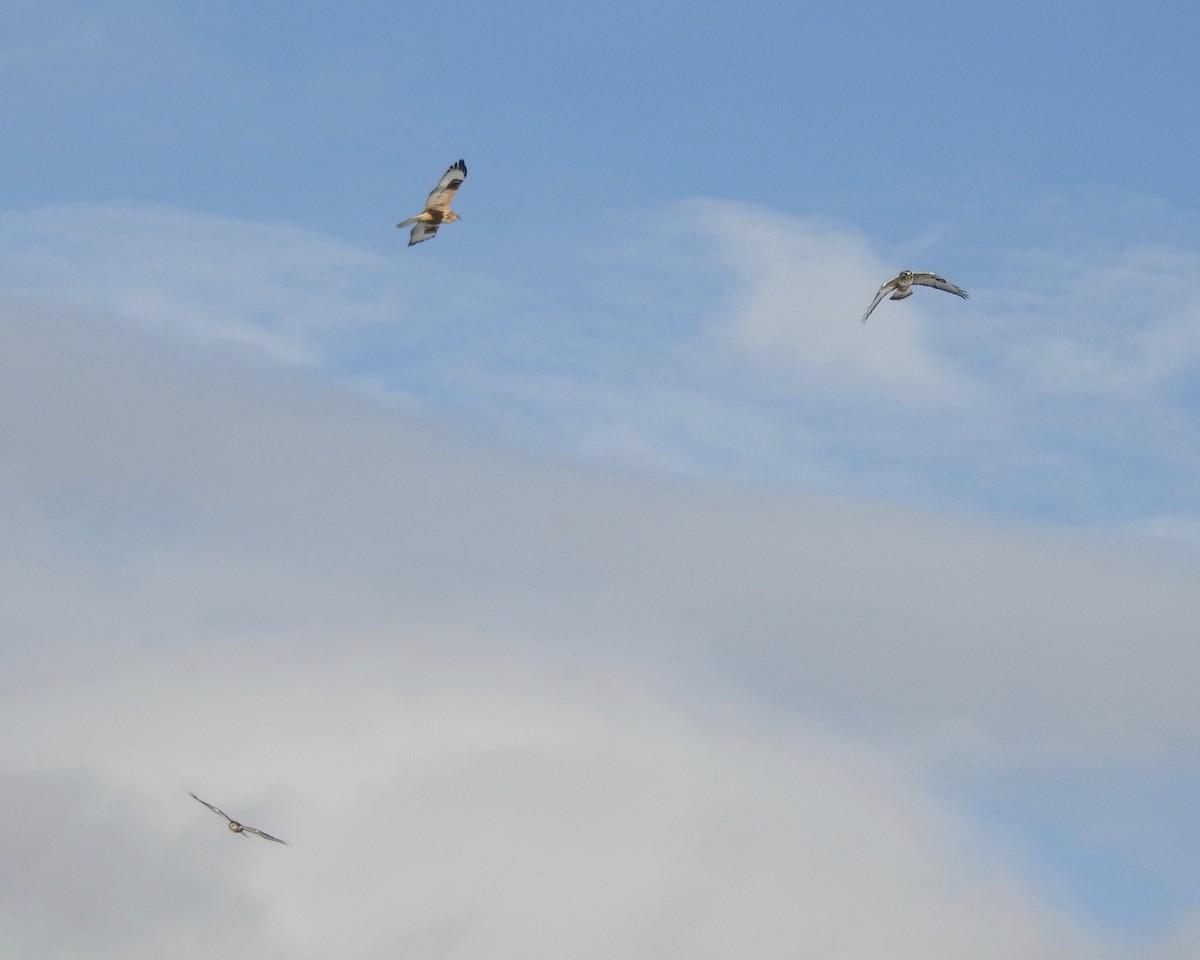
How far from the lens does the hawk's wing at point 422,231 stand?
121 metres

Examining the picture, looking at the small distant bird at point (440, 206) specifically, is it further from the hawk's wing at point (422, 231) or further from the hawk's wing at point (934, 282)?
the hawk's wing at point (934, 282)

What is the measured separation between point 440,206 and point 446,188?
156cm

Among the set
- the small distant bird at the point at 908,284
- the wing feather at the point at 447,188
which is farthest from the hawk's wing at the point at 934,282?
the wing feather at the point at 447,188

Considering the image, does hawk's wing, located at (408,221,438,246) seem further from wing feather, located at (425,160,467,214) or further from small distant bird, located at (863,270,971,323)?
small distant bird, located at (863,270,971,323)

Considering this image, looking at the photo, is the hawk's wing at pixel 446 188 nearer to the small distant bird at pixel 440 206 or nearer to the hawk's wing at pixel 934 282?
the small distant bird at pixel 440 206

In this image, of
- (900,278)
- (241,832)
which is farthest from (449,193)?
(241,832)

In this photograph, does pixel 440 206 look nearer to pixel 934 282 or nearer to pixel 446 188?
pixel 446 188

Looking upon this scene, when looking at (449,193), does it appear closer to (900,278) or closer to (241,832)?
(900,278)

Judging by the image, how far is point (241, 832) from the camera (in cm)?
17062

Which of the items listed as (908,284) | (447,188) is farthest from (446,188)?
(908,284)

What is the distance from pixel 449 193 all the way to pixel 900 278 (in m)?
35.4

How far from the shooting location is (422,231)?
122250 mm

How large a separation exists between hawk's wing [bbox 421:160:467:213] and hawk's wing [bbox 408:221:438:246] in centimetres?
47

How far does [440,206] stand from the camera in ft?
402
